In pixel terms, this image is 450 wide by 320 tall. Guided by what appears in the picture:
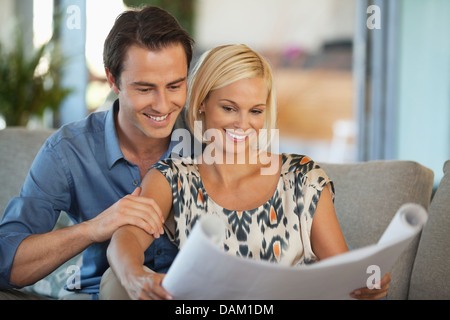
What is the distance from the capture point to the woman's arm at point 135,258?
0.89m

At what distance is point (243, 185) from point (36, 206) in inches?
21.6

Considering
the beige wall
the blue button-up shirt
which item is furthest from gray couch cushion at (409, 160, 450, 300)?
the beige wall

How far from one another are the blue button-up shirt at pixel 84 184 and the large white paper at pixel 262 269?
21.5 inches

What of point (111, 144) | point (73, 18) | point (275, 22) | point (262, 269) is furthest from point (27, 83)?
point (275, 22)

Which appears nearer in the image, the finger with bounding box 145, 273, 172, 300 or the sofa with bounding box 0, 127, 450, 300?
the finger with bounding box 145, 273, 172, 300

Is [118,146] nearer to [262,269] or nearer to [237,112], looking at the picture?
[237,112]

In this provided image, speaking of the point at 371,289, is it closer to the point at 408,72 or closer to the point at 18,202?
the point at 18,202

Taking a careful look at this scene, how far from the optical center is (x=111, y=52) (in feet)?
4.87

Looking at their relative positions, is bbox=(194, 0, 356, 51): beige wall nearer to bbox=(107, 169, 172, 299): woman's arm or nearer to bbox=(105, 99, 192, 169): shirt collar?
bbox=(105, 99, 192, 169): shirt collar

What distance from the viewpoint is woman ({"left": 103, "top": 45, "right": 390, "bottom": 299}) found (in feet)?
4.16

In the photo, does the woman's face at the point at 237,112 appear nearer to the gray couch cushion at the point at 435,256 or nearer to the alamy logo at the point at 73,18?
the gray couch cushion at the point at 435,256

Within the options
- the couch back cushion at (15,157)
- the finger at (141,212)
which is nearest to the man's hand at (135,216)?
the finger at (141,212)

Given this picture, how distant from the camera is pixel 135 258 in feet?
3.26

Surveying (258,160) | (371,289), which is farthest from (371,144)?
(371,289)
